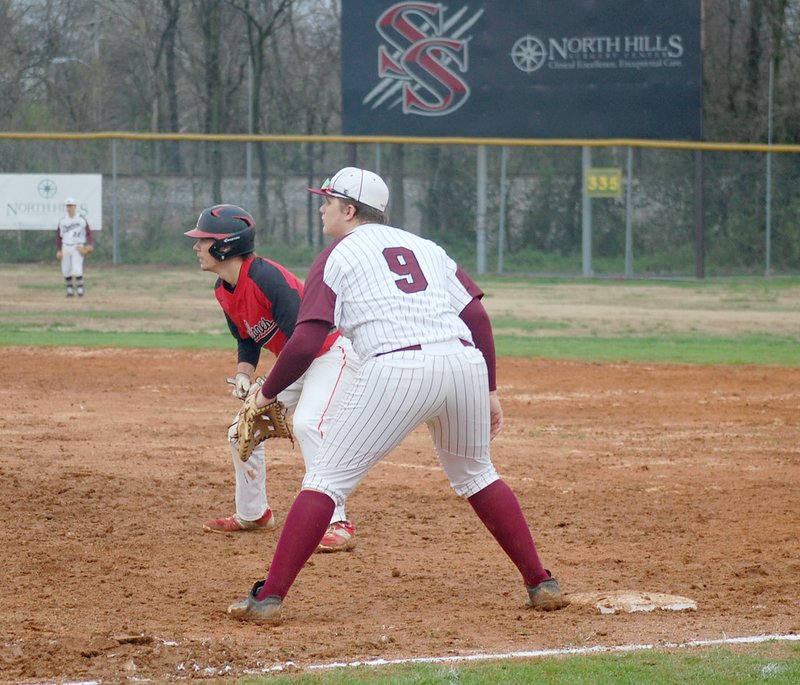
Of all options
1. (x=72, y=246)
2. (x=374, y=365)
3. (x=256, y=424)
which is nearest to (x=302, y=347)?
(x=374, y=365)

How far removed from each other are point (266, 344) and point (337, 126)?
3092cm

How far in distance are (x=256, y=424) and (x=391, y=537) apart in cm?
120

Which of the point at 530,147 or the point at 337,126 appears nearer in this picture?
the point at 530,147

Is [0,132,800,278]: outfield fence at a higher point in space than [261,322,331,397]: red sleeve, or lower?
higher

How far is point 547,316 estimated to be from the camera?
17734 millimetres

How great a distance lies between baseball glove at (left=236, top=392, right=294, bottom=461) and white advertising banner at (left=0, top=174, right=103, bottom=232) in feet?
65.2

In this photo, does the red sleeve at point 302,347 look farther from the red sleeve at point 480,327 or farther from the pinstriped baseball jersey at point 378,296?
the red sleeve at point 480,327

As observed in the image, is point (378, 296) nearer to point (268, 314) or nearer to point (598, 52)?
point (268, 314)

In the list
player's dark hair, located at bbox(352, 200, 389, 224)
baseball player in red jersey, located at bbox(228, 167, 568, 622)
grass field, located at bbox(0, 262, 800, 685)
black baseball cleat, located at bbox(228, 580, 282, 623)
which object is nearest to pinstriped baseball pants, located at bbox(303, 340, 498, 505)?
baseball player in red jersey, located at bbox(228, 167, 568, 622)

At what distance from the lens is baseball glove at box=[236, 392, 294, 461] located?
5.16 metres

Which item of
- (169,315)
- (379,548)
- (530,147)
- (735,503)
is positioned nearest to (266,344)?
(379,548)

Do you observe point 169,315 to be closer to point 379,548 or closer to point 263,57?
point 379,548

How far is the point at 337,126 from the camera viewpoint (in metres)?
36.0

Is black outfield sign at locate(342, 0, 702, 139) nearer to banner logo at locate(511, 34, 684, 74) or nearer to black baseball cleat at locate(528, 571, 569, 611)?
banner logo at locate(511, 34, 684, 74)
